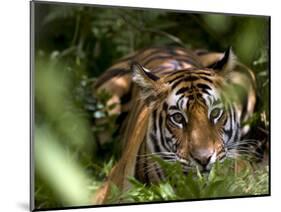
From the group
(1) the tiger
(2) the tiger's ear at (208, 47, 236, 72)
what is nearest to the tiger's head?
(1) the tiger

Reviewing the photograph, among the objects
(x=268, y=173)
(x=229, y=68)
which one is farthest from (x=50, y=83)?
(x=268, y=173)

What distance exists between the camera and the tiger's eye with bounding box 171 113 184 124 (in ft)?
10.9

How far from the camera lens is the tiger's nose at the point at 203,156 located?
131 inches

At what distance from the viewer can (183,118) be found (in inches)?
131

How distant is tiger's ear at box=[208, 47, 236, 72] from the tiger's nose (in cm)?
40

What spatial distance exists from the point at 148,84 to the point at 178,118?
0.69 ft

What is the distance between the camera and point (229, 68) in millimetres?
3443

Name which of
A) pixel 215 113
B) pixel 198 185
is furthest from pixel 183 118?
pixel 198 185

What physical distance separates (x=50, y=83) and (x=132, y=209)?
2.28 feet

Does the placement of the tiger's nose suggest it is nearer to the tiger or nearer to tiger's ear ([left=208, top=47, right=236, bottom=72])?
the tiger

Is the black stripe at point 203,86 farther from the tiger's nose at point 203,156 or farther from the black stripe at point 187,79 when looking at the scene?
the tiger's nose at point 203,156

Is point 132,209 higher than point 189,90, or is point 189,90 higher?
point 189,90

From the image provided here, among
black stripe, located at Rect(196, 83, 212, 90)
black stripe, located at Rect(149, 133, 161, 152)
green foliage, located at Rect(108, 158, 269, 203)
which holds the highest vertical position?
black stripe, located at Rect(196, 83, 212, 90)

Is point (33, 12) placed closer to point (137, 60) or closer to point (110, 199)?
point (137, 60)
